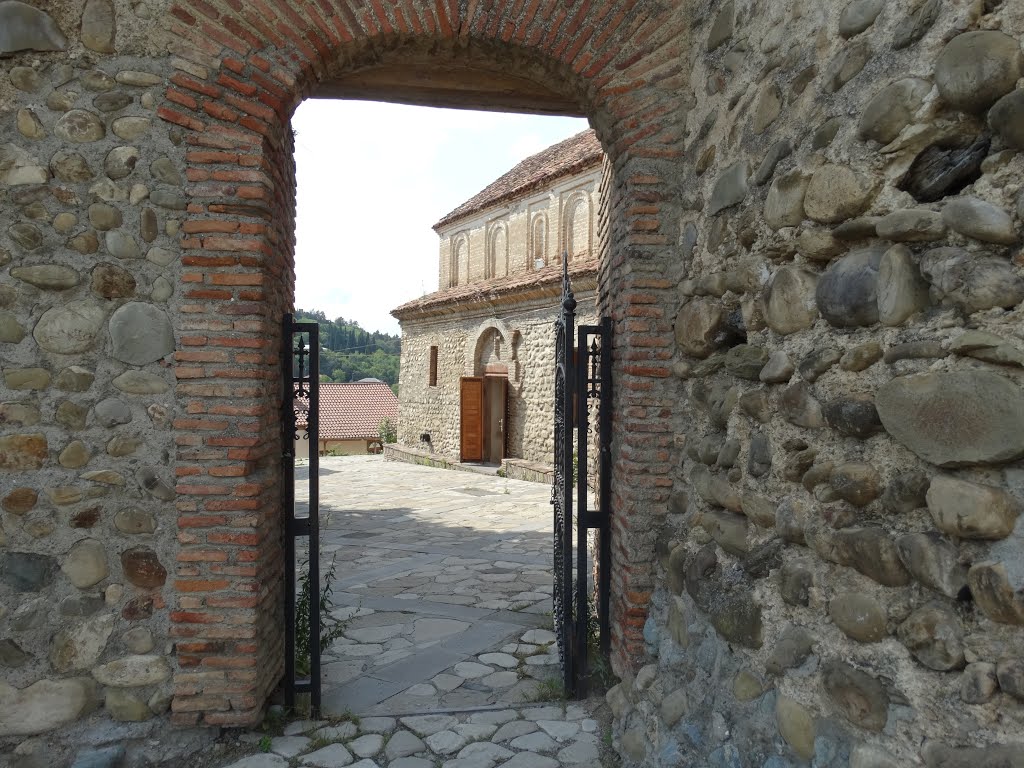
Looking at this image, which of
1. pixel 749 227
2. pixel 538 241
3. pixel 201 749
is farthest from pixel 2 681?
pixel 538 241

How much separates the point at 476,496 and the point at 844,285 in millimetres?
9725

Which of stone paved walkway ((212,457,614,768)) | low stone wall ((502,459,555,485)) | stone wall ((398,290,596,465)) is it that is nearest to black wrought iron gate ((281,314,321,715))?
stone paved walkway ((212,457,614,768))

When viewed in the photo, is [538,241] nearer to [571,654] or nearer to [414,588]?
[414,588]

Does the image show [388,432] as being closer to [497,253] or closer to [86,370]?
[497,253]

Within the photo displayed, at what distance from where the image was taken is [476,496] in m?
11.2

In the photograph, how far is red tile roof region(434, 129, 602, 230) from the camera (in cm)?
1387

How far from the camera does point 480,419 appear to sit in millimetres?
15734

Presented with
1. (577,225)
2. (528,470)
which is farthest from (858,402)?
(577,225)

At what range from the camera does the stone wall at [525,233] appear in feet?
45.9

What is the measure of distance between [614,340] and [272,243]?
1735 mm

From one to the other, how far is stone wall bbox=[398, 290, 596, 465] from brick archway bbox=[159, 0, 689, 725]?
8.76m

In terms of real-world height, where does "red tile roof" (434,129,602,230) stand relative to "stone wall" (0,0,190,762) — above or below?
above

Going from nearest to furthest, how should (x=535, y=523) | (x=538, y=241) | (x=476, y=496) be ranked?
1. (x=535, y=523)
2. (x=476, y=496)
3. (x=538, y=241)

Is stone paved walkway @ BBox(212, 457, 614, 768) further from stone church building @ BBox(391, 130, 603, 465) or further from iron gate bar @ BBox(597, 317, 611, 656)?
stone church building @ BBox(391, 130, 603, 465)
